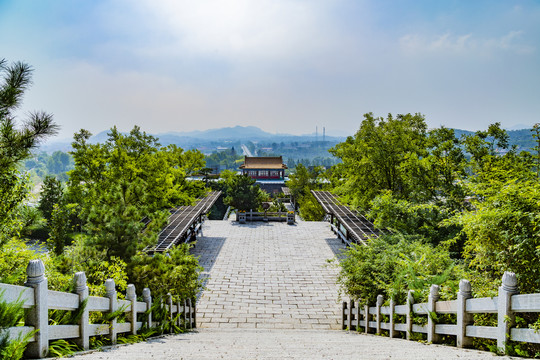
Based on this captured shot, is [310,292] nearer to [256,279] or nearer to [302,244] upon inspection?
[256,279]

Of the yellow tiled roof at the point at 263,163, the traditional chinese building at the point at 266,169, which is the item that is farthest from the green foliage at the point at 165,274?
the yellow tiled roof at the point at 263,163

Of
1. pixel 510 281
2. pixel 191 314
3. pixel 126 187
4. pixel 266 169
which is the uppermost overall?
pixel 266 169

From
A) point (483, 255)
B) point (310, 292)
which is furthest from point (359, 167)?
point (483, 255)

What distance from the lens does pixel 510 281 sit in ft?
12.8

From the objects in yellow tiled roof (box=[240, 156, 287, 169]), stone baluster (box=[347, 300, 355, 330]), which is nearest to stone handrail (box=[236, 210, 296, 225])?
stone baluster (box=[347, 300, 355, 330])

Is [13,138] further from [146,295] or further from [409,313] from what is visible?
[409,313]

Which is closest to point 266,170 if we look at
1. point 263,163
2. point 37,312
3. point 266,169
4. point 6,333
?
point 266,169

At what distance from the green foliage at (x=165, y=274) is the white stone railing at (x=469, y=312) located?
4.40m

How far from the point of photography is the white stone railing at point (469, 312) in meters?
3.83

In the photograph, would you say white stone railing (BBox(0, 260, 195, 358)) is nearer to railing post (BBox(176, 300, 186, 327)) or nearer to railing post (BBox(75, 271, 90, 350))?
railing post (BBox(75, 271, 90, 350))

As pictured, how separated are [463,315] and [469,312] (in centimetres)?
9

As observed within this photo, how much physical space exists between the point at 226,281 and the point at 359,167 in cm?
951

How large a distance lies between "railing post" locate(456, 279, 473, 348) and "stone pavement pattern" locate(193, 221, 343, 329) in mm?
5649

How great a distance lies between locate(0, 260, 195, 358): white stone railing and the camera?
3.64m
